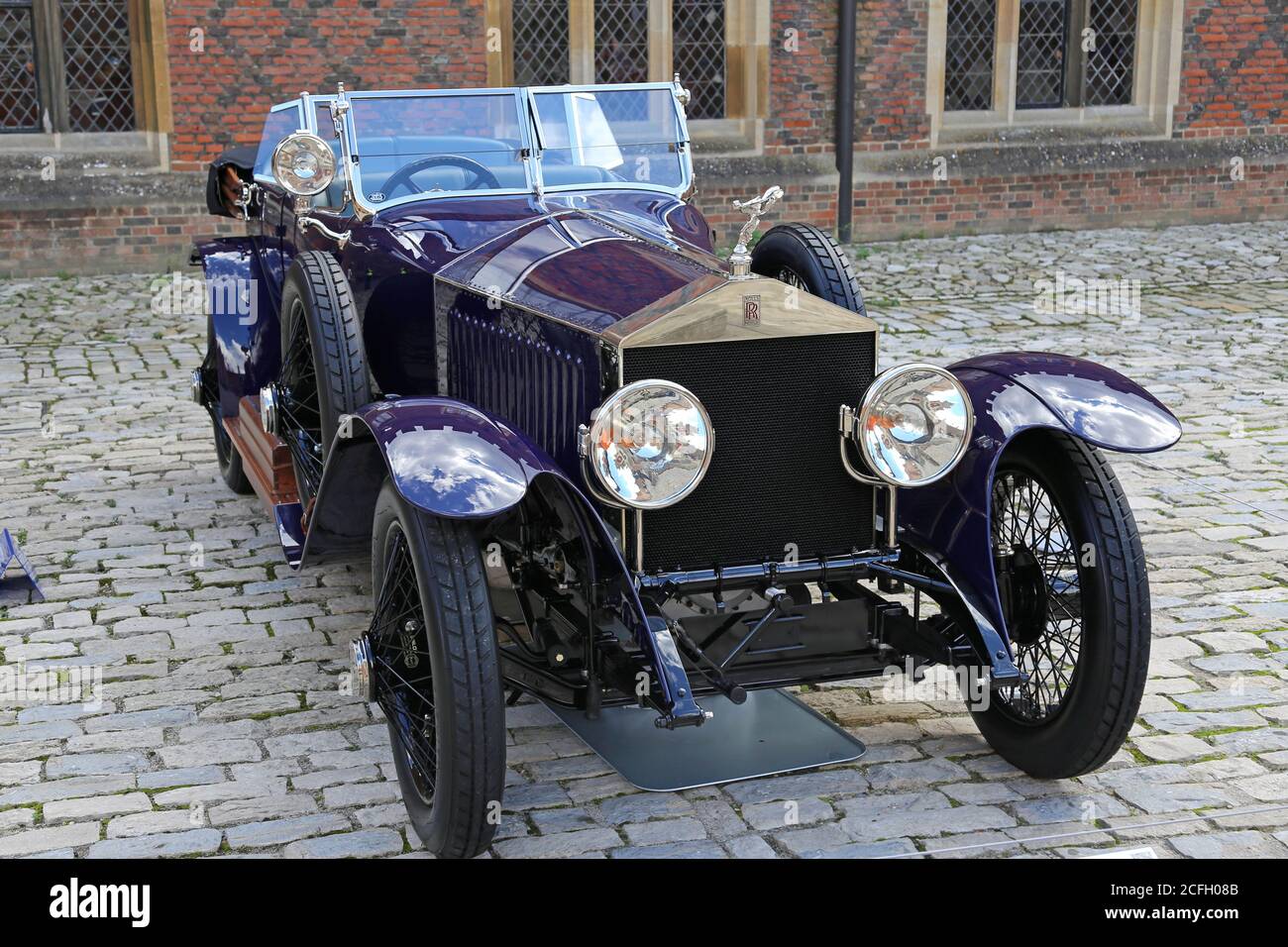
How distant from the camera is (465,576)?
3461mm

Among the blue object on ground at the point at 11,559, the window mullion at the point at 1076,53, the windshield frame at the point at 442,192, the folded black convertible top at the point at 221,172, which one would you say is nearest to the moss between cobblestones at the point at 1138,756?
the windshield frame at the point at 442,192

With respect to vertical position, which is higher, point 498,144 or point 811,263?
point 498,144

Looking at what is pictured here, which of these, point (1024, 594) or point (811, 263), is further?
point (811, 263)

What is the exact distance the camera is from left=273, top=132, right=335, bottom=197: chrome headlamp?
5230 mm

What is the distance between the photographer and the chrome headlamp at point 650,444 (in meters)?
3.49

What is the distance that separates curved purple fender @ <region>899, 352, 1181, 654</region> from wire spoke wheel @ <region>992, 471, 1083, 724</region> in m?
0.19

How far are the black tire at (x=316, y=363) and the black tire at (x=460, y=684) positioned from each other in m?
1.11

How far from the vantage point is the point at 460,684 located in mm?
3375

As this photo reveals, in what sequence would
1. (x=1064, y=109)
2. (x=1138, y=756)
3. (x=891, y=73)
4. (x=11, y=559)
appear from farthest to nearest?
1. (x=1064, y=109)
2. (x=891, y=73)
3. (x=11, y=559)
4. (x=1138, y=756)

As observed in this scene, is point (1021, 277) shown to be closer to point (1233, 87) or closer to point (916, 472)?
point (1233, 87)

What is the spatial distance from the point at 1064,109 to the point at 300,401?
10623mm

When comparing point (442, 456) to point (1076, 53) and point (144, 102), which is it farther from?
point (1076, 53)

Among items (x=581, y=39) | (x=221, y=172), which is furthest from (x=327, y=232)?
(x=581, y=39)
